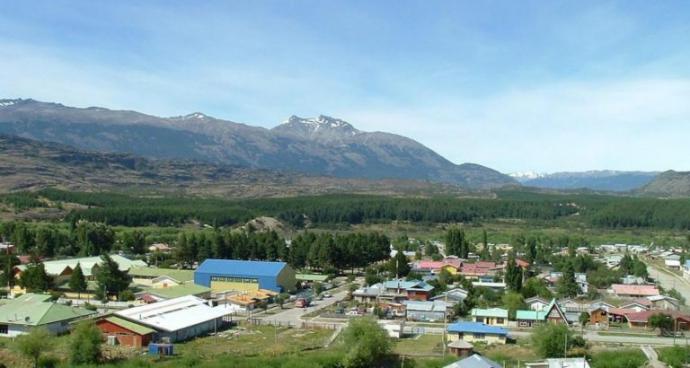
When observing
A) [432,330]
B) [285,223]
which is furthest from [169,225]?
[432,330]

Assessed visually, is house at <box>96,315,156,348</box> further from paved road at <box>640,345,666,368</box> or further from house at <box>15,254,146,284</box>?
paved road at <box>640,345,666,368</box>

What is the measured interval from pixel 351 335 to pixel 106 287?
21.4 m

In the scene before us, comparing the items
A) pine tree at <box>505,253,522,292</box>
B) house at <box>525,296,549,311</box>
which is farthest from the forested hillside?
house at <box>525,296,549,311</box>

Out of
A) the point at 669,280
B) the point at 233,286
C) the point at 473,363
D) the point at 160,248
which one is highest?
the point at 473,363

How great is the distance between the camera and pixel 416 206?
4626 inches

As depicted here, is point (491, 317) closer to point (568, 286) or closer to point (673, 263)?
point (568, 286)

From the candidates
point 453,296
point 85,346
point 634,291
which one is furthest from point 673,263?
point 85,346

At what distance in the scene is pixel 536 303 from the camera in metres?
39.9

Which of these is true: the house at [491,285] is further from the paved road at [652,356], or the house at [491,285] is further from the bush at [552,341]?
the bush at [552,341]

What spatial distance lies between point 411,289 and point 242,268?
12.2 metres

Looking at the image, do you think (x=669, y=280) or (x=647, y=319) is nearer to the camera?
(x=647, y=319)

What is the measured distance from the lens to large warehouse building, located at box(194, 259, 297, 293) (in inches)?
1829

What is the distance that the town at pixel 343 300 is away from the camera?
29797 mm

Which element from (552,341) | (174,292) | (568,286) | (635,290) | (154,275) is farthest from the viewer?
(154,275)
